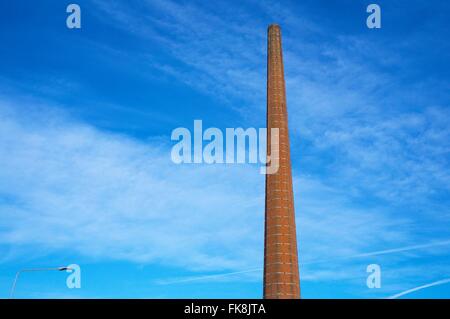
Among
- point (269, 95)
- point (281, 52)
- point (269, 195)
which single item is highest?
point (281, 52)

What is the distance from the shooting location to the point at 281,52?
170 ft
